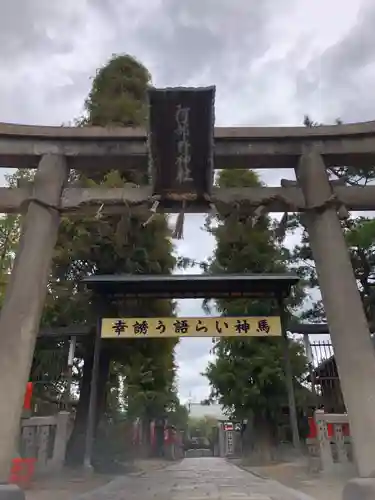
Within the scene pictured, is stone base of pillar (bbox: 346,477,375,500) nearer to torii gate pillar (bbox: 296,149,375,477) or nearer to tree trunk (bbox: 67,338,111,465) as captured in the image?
torii gate pillar (bbox: 296,149,375,477)

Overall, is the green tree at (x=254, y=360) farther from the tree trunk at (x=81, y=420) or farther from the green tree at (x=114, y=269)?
the tree trunk at (x=81, y=420)

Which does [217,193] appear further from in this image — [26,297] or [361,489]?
[361,489]

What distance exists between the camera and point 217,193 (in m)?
6.58

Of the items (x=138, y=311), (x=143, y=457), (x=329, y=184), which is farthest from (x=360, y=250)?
(x=143, y=457)

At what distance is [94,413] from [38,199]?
21.1 feet

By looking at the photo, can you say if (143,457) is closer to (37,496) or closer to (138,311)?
(138,311)

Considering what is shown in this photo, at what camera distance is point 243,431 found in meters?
22.2

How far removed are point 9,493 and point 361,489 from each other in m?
3.57

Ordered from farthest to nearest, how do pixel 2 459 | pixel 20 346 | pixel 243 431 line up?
pixel 243 431
pixel 20 346
pixel 2 459

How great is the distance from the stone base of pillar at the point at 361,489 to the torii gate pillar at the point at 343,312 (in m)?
0.18

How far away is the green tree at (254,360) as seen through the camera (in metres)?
14.9

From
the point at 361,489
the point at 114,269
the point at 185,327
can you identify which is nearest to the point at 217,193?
the point at 361,489

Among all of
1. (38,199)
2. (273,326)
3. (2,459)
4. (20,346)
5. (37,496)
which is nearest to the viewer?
(2,459)

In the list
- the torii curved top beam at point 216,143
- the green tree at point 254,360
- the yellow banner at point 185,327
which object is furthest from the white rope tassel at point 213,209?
the green tree at point 254,360
